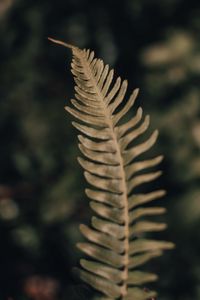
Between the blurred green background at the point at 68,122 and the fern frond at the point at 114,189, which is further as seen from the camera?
the blurred green background at the point at 68,122

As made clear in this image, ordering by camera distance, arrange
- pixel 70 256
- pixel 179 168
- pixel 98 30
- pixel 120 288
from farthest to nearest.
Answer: pixel 98 30, pixel 70 256, pixel 179 168, pixel 120 288

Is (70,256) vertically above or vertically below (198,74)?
below

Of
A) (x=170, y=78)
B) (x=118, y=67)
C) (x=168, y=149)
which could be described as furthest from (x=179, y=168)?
(x=118, y=67)

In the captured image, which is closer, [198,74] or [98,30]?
[198,74]

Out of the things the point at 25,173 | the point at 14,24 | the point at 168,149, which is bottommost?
the point at 25,173

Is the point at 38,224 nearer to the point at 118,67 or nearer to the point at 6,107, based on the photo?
the point at 6,107

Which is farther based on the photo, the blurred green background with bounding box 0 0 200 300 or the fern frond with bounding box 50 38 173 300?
the blurred green background with bounding box 0 0 200 300

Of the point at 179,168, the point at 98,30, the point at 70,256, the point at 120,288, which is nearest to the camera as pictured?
the point at 120,288

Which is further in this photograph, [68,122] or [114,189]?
[68,122]
